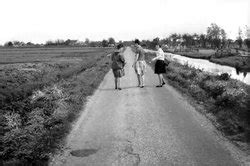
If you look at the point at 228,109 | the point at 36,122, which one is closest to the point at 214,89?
the point at 228,109

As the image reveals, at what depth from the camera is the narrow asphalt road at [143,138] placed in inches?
280

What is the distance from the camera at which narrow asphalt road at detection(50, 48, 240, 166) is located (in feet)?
23.3

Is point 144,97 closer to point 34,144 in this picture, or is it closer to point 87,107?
point 87,107

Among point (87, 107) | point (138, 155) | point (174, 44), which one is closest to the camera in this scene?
point (138, 155)

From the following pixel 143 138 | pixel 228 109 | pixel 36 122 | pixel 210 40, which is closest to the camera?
pixel 143 138

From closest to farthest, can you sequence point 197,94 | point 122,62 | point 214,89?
point 197,94 < point 214,89 < point 122,62

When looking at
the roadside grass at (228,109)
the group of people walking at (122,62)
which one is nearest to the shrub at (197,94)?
the roadside grass at (228,109)

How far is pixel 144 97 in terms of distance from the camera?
14.7 meters

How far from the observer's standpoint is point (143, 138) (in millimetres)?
8664

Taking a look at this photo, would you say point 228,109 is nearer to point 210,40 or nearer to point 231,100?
point 231,100

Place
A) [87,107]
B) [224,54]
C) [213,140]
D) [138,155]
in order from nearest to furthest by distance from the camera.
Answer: [138,155] → [213,140] → [87,107] → [224,54]

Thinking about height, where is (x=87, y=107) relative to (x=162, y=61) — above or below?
below

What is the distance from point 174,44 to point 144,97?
185m

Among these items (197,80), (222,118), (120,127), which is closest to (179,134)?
(120,127)
